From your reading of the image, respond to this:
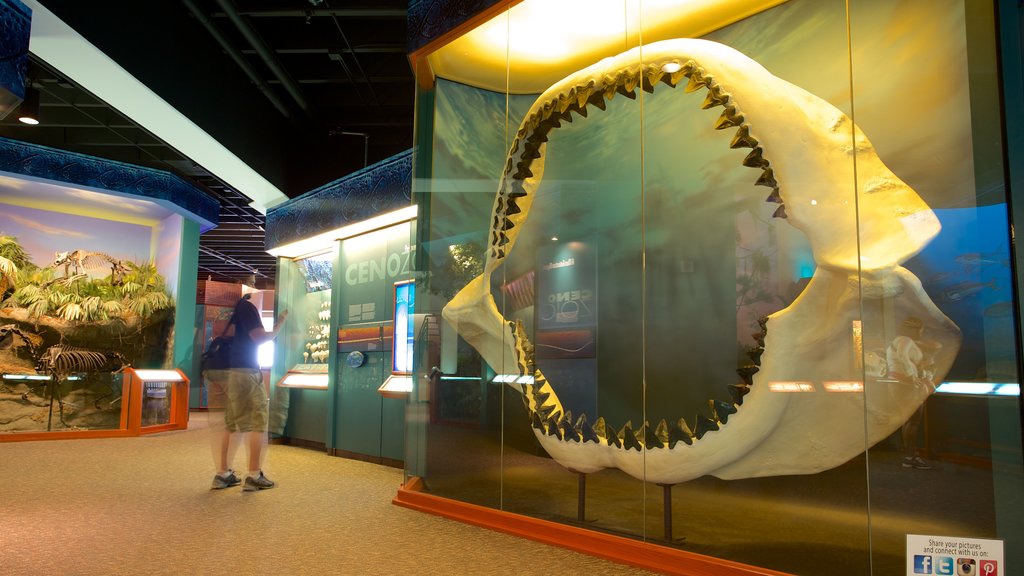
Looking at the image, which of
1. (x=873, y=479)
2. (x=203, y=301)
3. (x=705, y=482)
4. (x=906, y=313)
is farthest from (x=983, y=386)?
(x=203, y=301)

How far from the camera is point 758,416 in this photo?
93.3 inches

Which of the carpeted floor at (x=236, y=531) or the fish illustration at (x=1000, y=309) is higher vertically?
the fish illustration at (x=1000, y=309)

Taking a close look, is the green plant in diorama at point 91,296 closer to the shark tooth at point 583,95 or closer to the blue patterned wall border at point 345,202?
the blue patterned wall border at point 345,202

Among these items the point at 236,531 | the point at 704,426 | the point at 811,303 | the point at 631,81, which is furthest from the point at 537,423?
the point at 236,531

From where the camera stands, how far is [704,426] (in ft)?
8.35

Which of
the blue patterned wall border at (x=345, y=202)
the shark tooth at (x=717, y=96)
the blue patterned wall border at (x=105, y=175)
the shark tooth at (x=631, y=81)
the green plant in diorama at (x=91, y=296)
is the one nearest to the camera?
the shark tooth at (x=717, y=96)

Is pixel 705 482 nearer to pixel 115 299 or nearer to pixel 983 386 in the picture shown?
pixel 983 386

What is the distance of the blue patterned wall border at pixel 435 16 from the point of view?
3.82m

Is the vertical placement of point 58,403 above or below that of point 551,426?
below

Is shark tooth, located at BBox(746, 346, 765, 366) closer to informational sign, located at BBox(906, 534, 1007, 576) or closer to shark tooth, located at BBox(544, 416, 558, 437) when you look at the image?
informational sign, located at BBox(906, 534, 1007, 576)

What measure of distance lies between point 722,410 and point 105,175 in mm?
10170

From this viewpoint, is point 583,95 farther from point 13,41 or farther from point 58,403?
point 58,403

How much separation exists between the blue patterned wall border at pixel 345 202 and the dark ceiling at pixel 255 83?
0.68 meters

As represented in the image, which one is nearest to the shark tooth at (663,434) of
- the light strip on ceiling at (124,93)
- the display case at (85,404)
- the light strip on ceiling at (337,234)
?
the light strip on ceiling at (337,234)
